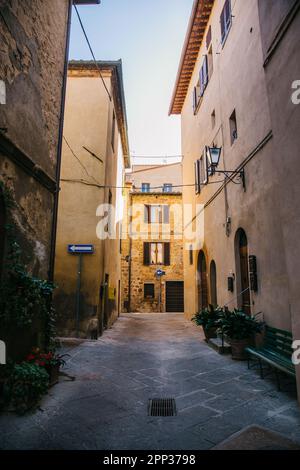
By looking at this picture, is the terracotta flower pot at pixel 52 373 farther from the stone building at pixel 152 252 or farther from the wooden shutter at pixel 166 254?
the wooden shutter at pixel 166 254

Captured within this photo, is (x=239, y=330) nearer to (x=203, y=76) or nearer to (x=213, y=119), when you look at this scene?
(x=213, y=119)

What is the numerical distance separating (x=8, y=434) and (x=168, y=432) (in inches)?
63.8

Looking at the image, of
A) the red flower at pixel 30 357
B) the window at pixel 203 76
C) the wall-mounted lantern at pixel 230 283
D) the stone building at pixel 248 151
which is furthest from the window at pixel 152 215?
the red flower at pixel 30 357

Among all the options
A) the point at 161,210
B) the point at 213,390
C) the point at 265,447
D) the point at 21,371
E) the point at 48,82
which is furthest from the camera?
the point at 161,210

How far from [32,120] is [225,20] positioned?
7758 mm

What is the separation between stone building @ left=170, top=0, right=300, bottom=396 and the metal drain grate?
5.86ft

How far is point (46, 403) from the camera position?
153 inches

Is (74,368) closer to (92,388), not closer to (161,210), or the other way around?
(92,388)

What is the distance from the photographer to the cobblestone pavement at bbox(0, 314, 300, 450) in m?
2.95

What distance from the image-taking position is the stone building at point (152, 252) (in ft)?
72.3

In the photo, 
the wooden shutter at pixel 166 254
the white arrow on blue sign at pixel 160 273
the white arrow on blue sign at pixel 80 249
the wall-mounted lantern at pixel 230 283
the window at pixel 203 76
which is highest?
the window at pixel 203 76

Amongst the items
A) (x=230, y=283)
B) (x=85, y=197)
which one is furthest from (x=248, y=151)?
(x=85, y=197)

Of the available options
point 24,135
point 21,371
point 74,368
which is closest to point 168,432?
point 21,371

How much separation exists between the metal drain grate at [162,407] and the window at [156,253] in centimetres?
1841
